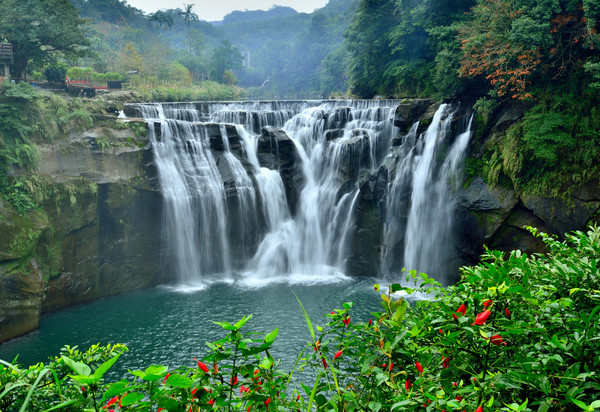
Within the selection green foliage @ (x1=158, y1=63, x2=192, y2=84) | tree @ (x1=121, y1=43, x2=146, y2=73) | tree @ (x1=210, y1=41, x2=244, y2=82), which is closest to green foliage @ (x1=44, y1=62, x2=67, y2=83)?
tree @ (x1=121, y1=43, x2=146, y2=73)

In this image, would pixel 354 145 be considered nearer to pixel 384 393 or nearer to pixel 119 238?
pixel 119 238

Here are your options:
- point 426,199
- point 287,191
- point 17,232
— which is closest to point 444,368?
point 17,232

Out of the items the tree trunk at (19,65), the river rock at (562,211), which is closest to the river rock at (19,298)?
the tree trunk at (19,65)

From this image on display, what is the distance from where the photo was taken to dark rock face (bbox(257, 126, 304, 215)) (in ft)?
58.2

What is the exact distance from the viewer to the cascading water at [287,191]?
15352 mm

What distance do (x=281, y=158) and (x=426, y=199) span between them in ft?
21.9

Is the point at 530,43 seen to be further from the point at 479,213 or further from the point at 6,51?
the point at 6,51

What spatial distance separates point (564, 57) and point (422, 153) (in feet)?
17.6

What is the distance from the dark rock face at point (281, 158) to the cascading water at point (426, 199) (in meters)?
4.43

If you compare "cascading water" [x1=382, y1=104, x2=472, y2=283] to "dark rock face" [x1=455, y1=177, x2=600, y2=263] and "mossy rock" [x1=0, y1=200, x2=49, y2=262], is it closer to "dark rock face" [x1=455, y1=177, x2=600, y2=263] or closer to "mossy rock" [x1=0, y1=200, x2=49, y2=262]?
"dark rock face" [x1=455, y1=177, x2=600, y2=263]

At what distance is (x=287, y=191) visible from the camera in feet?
58.1

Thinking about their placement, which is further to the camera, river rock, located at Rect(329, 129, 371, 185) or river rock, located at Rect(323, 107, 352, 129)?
river rock, located at Rect(323, 107, 352, 129)

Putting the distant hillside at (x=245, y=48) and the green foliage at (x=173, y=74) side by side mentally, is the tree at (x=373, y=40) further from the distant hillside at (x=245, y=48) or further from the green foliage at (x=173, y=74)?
the distant hillside at (x=245, y=48)

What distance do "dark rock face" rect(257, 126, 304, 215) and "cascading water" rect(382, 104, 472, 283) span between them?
4.43 metres
